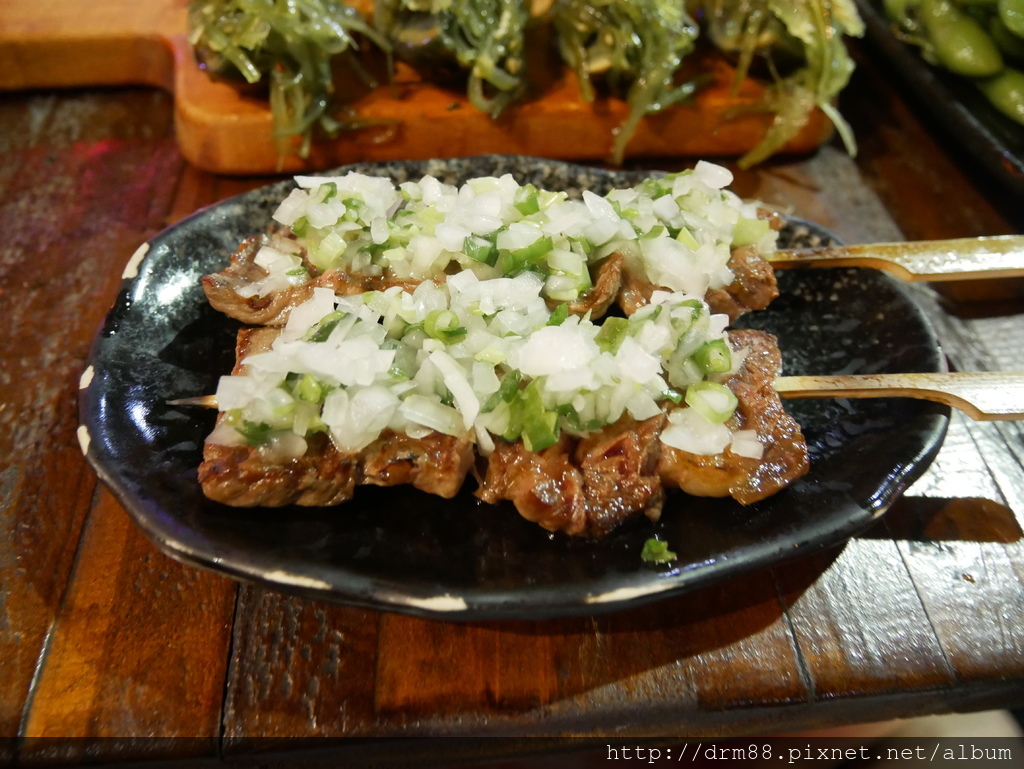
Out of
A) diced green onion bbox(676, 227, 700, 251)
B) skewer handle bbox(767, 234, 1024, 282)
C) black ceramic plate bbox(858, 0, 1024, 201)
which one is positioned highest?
black ceramic plate bbox(858, 0, 1024, 201)

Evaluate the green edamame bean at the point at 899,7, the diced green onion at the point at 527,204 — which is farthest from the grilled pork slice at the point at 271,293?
the green edamame bean at the point at 899,7

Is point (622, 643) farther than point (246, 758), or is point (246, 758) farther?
point (622, 643)

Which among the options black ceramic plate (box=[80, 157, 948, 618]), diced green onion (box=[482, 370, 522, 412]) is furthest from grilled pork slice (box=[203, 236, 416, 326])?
diced green onion (box=[482, 370, 522, 412])

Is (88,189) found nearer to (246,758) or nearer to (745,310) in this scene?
(246,758)

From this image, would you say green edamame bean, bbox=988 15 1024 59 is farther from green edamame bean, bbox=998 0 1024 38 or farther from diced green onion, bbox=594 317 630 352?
diced green onion, bbox=594 317 630 352

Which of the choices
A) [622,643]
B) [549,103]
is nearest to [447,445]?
[622,643]

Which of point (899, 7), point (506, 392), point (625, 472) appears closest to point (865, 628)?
point (625, 472)

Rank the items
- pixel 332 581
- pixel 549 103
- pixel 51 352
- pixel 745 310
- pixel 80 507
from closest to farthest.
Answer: pixel 332 581 < pixel 80 507 < pixel 745 310 < pixel 51 352 < pixel 549 103

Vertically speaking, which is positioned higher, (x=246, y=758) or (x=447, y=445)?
(x=447, y=445)
